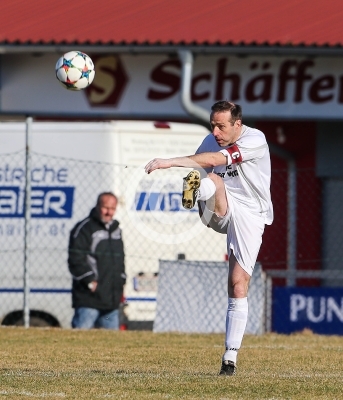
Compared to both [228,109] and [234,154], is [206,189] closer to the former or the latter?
[234,154]

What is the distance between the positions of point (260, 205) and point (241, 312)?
0.84 meters

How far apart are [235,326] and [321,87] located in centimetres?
1043

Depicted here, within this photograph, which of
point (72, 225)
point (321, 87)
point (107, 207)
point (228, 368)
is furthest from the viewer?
point (321, 87)

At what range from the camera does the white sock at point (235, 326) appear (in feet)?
28.5

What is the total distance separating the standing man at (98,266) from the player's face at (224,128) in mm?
4937

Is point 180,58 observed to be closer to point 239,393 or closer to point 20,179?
point 20,179

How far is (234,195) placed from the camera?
8977 millimetres

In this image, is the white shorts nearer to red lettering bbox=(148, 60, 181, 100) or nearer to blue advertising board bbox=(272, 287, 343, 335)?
blue advertising board bbox=(272, 287, 343, 335)

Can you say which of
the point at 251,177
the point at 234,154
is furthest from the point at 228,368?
the point at 234,154

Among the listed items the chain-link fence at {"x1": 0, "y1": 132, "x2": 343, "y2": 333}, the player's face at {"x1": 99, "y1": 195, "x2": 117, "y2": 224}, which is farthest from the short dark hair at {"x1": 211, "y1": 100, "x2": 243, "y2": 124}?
the chain-link fence at {"x1": 0, "y1": 132, "x2": 343, "y2": 333}

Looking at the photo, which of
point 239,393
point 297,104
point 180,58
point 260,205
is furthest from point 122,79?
point 239,393

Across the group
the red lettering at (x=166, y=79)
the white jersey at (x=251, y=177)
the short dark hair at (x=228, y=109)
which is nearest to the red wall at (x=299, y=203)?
the red lettering at (x=166, y=79)

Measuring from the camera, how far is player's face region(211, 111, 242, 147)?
8.72 m

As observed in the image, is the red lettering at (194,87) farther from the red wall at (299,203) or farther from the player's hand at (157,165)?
the player's hand at (157,165)
